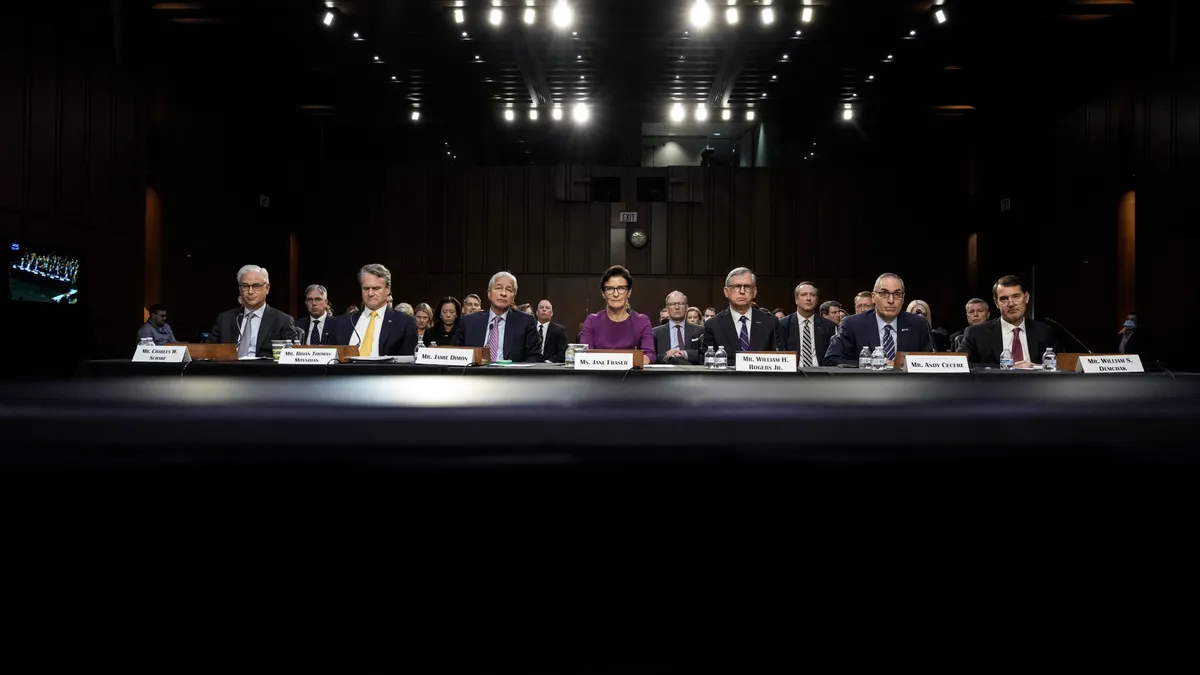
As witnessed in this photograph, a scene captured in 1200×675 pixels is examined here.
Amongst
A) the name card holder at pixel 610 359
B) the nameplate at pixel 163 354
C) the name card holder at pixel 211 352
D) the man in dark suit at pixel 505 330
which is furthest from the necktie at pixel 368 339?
the name card holder at pixel 610 359

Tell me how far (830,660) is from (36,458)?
0.59 meters

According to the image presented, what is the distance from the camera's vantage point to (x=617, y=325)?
4574 millimetres

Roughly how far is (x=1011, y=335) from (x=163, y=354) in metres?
4.51

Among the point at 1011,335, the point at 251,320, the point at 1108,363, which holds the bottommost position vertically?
the point at 1108,363

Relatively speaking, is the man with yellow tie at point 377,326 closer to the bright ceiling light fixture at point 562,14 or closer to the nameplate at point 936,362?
the nameplate at point 936,362

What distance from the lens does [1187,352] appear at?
8.01 meters

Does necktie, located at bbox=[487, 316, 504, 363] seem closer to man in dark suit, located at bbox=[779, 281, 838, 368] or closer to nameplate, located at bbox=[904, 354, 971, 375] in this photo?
man in dark suit, located at bbox=[779, 281, 838, 368]

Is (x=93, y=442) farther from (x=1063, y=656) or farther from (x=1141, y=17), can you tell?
(x=1141, y=17)

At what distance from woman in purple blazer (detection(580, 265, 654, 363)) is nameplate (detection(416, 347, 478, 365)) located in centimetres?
162

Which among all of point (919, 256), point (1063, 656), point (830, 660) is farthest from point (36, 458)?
point (919, 256)

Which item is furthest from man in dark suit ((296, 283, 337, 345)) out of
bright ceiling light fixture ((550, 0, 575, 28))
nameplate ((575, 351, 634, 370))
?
bright ceiling light fixture ((550, 0, 575, 28))

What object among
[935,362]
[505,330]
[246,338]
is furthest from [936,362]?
[246,338]

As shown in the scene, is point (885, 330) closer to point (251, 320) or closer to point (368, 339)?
point (368, 339)

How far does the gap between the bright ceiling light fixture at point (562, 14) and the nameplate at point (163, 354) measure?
7.64m
